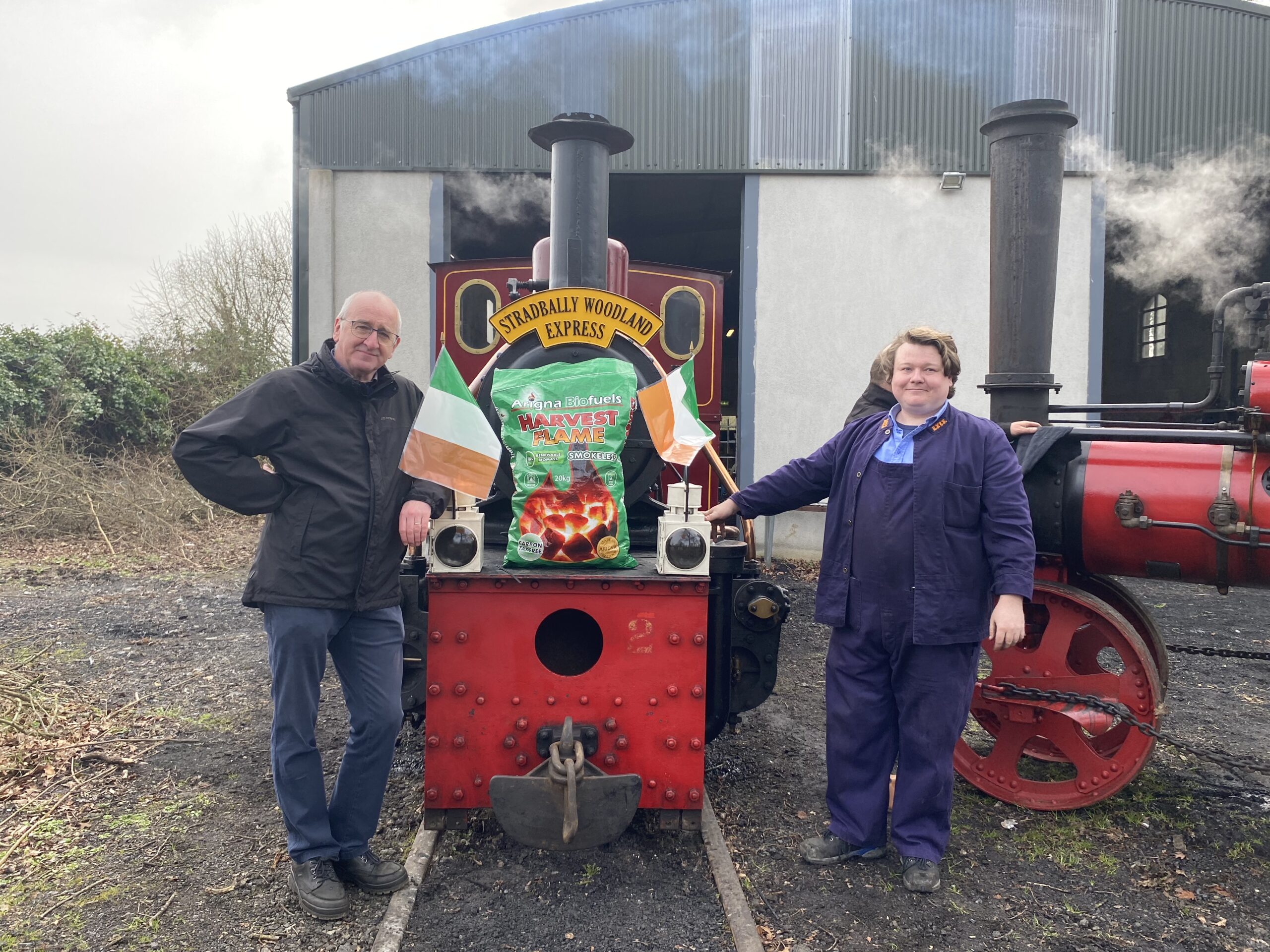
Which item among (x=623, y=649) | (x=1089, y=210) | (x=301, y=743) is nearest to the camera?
(x=301, y=743)

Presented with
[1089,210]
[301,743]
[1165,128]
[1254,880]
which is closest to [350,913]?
[301,743]

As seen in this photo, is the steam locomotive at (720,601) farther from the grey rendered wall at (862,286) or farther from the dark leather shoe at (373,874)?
the grey rendered wall at (862,286)

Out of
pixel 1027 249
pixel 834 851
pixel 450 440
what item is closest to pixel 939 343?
pixel 1027 249

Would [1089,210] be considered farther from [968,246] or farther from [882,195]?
[882,195]

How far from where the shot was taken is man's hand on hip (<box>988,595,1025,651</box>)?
2.50 metres

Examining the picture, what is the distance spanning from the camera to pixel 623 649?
267cm

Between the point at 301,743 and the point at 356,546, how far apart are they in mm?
589

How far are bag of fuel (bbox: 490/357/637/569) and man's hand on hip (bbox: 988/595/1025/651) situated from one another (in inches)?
45.7

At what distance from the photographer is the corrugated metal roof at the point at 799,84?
841 cm

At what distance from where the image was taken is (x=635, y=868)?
2.73m

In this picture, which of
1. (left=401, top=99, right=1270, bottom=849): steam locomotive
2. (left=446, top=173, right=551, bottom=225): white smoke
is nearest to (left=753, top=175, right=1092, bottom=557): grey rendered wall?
(left=446, top=173, right=551, bottom=225): white smoke

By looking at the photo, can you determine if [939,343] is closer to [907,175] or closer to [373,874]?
[373,874]

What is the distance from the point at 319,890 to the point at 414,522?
3.63ft

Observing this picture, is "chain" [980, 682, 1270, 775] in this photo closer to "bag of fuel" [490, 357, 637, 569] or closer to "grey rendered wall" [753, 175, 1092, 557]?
"bag of fuel" [490, 357, 637, 569]
